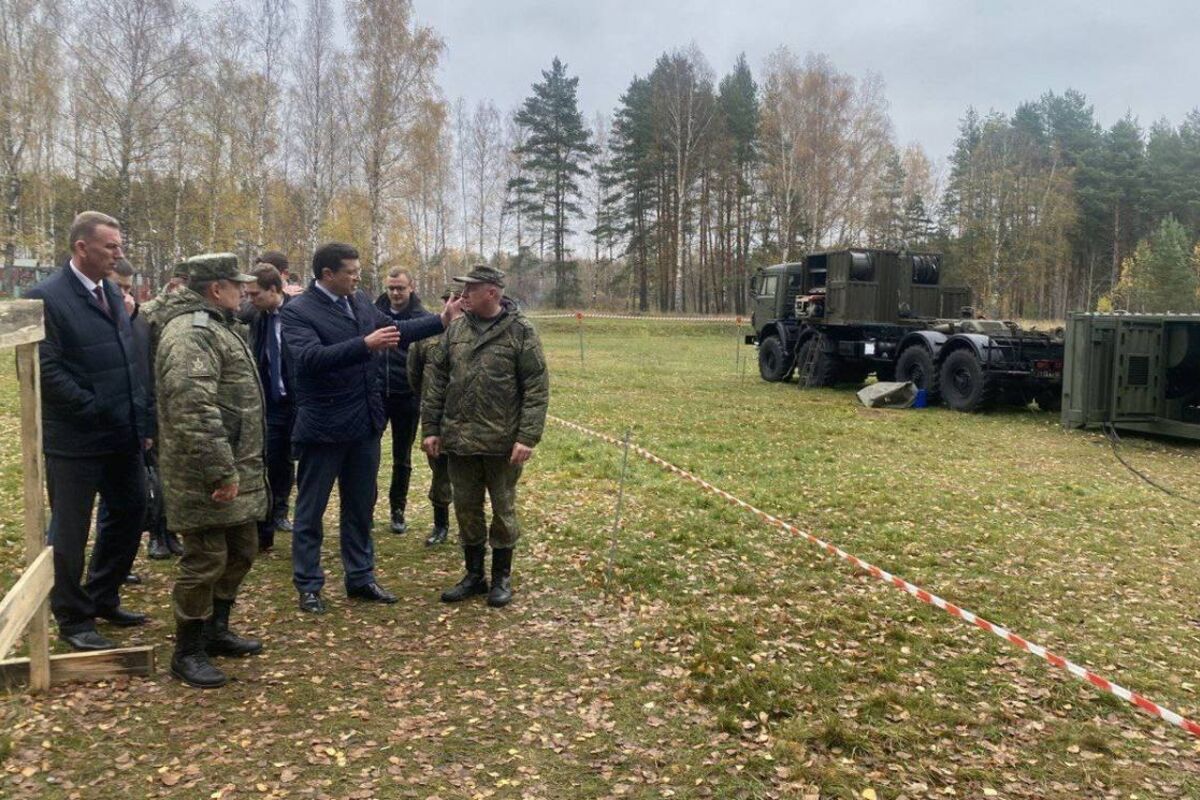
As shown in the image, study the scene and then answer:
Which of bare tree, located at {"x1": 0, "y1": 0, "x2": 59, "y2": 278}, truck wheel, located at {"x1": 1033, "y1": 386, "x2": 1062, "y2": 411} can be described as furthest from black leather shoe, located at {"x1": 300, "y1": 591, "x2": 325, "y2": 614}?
bare tree, located at {"x1": 0, "y1": 0, "x2": 59, "y2": 278}

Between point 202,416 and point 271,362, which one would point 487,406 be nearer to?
point 202,416

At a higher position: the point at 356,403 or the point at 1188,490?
the point at 356,403

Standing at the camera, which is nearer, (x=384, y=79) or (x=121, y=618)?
(x=121, y=618)

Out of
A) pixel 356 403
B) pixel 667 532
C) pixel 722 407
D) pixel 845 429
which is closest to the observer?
pixel 356 403

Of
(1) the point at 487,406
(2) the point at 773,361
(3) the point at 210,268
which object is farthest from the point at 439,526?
(2) the point at 773,361

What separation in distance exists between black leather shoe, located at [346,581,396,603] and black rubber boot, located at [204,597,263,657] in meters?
0.85

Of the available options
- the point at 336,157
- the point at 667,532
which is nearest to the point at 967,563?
the point at 667,532

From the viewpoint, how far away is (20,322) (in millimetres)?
3135

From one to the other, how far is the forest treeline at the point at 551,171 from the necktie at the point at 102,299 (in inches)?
934

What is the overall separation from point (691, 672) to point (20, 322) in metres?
3.23

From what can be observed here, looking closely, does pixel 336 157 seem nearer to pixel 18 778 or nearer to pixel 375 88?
pixel 375 88

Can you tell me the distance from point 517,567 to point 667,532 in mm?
1372

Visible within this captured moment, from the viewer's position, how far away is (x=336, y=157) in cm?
2981

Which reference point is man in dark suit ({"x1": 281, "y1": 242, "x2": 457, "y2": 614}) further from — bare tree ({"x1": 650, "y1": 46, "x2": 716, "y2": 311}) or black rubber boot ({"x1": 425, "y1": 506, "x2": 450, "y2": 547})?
bare tree ({"x1": 650, "y1": 46, "x2": 716, "y2": 311})
